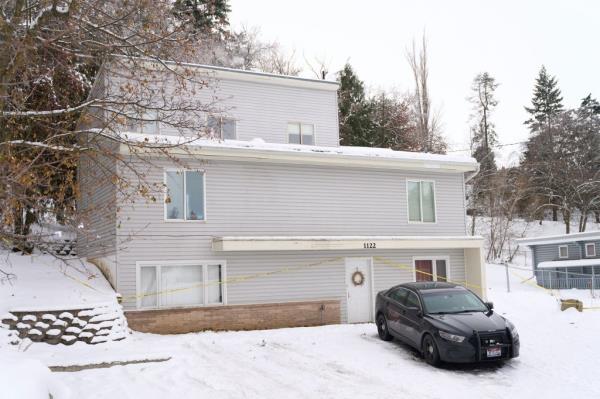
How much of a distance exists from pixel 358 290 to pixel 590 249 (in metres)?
20.2

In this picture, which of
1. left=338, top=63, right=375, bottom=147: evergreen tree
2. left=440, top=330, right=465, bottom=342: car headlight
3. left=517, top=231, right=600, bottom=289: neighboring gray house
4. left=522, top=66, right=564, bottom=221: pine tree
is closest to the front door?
left=440, top=330, right=465, bottom=342: car headlight

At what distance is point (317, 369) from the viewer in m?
11.5

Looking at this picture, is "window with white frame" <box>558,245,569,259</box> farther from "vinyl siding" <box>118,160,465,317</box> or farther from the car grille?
the car grille

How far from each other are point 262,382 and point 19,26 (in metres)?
7.29

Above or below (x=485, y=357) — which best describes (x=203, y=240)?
above

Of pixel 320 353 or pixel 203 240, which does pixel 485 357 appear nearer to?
pixel 320 353

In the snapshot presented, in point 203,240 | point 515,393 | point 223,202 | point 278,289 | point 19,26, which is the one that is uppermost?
point 19,26

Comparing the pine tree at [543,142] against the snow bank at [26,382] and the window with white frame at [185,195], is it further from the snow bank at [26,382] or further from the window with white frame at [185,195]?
the snow bank at [26,382]

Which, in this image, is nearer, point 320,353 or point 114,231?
point 320,353

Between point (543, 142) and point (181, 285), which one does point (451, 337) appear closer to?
point (181, 285)

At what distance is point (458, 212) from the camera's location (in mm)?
20703

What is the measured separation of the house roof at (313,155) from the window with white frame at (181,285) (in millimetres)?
3305

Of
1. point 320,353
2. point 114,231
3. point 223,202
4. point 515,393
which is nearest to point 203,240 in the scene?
point 223,202

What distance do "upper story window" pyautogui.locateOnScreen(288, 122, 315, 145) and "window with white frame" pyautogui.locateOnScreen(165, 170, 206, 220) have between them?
5447 millimetres
